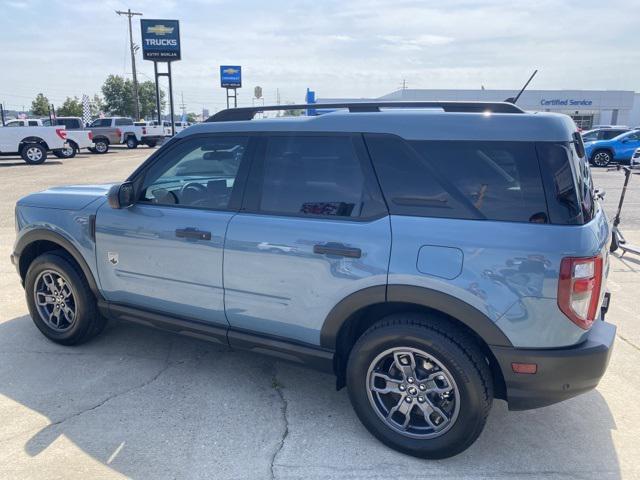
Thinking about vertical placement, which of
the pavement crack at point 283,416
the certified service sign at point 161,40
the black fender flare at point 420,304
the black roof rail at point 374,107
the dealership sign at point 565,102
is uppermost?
the certified service sign at point 161,40

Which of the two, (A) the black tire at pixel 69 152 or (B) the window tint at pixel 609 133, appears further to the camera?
(A) the black tire at pixel 69 152

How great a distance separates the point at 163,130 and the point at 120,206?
98.4 feet

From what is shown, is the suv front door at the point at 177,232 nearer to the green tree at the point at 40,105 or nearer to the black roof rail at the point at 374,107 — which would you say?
the black roof rail at the point at 374,107

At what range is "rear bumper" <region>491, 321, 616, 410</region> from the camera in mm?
2344

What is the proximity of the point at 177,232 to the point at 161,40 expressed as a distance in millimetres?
38024

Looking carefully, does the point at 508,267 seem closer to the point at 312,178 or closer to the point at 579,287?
the point at 579,287

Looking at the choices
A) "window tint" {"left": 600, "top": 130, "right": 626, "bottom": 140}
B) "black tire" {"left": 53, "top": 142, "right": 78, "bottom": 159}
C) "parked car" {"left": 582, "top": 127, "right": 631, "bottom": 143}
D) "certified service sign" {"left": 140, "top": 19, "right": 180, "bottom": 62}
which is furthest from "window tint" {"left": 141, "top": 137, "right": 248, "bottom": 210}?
"certified service sign" {"left": 140, "top": 19, "right": 180, "bottom": 62}

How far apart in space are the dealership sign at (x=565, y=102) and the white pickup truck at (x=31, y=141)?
48.8 metres

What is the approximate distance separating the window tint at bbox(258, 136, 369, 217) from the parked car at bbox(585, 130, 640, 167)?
20.5 meters

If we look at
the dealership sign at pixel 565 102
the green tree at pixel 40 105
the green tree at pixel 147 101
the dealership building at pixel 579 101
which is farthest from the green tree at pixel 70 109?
the dealership sign at pixel 565 102

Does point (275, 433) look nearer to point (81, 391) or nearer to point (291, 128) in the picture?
point (81, 391)

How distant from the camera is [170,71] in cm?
3697

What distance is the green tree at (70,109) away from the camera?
5615cm

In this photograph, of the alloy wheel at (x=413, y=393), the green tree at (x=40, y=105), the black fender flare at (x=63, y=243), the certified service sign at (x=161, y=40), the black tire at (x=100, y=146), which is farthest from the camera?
the green tree at (x=40, y=105)
